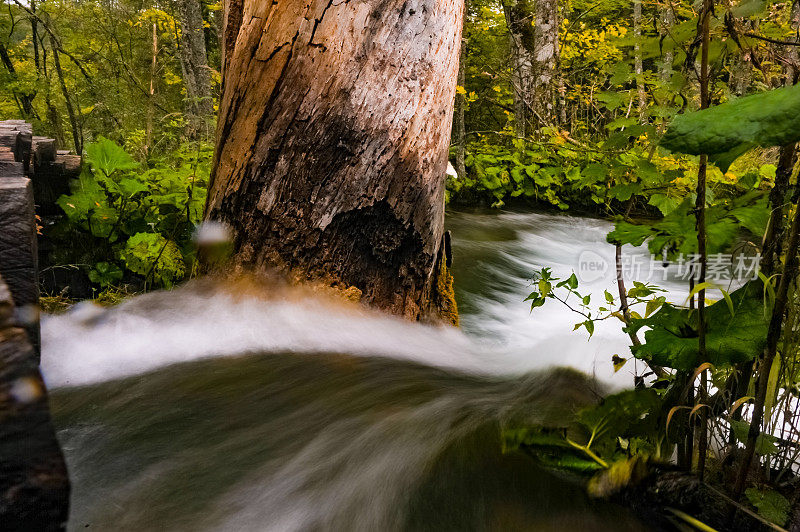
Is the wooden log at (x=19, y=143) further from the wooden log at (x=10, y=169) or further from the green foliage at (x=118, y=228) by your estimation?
the green foliage at (x=118, y=228)

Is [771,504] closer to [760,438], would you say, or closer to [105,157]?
[760,438]

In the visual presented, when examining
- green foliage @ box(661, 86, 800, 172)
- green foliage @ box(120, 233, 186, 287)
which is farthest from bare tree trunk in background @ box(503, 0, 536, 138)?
green foliage @ box(661, 86, 800, 172)

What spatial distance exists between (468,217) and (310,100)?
4878mm

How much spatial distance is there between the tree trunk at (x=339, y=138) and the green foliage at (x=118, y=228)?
0.53 metres

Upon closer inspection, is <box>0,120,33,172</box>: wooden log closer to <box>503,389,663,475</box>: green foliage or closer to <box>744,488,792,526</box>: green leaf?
<box>503,389,663,475</box>: green foliage

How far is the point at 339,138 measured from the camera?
254cm

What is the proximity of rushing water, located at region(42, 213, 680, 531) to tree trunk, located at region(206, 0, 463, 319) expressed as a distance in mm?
257

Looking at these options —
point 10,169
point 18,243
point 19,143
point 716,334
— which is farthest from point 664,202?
point 19,143

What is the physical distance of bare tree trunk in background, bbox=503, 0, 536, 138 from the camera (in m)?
8.75

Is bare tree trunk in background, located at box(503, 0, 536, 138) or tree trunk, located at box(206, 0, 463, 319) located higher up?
bare tree trunk in background, located at box(503, 0, 536, 138)

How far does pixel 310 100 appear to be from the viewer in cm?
252

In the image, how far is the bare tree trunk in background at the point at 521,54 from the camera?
875cm

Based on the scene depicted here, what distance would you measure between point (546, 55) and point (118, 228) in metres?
7.35

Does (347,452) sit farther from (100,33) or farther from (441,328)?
(100,33)
